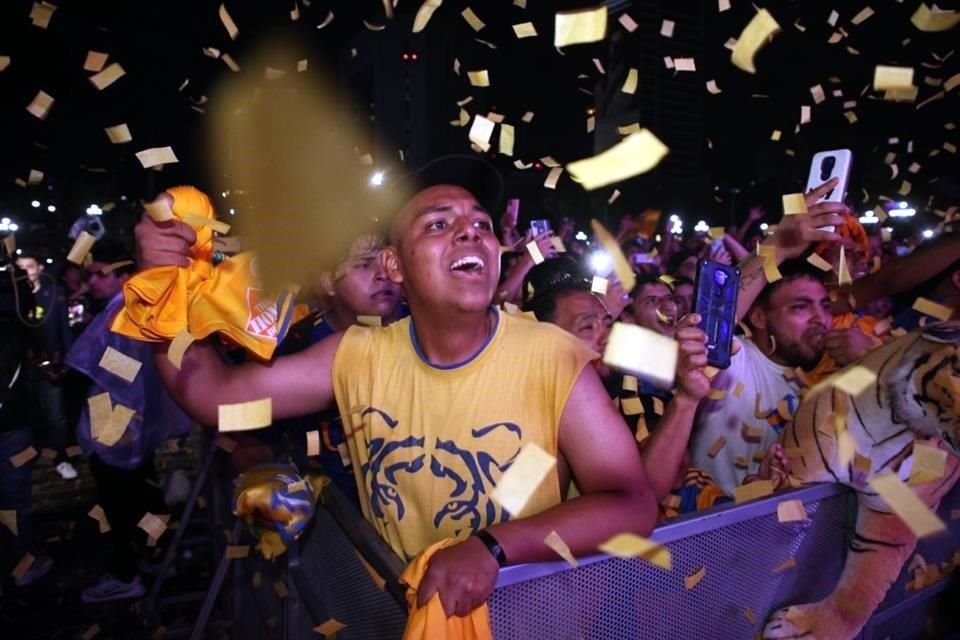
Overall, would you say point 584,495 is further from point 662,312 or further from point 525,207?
point 525,207

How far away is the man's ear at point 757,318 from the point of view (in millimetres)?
3646

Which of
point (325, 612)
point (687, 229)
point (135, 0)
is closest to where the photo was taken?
point (325, 612)

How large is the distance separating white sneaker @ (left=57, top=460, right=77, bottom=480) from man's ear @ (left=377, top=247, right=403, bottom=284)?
610 centimetres

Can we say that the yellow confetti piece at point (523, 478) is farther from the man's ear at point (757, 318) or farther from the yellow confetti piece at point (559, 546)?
the man's ear at point (757, 318)

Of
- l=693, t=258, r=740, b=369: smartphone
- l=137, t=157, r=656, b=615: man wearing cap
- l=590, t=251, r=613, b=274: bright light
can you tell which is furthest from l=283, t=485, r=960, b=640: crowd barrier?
l=590, t=251, r=613, b=274: bright light

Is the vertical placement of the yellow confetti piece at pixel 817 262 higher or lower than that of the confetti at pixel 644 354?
lower

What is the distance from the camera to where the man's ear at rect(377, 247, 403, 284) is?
8.20 ft

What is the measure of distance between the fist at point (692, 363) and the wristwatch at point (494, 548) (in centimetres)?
88

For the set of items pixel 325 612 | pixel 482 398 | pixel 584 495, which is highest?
pixel 482 398

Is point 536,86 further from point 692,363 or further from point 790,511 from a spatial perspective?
point 790,511

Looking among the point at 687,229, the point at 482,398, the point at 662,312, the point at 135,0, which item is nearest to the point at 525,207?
the point at 687,229

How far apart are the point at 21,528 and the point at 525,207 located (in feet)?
40.5

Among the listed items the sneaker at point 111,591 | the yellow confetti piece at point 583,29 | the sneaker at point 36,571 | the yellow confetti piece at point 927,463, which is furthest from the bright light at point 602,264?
the sneaker at point 36,571

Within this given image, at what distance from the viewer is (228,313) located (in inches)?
91.4
